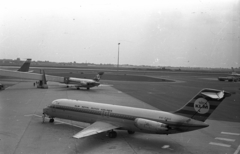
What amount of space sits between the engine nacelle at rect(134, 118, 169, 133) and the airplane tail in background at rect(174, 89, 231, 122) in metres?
2.31

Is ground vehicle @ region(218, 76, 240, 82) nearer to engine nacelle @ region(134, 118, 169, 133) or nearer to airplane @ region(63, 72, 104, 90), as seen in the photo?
→ airplane @ region(63, 72, 104, 90)

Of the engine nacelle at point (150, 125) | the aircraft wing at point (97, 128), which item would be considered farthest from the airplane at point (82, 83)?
the engine nacelle at point (150, 125)

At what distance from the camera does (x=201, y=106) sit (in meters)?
17.4

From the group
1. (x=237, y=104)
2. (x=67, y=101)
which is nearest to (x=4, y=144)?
(x=67, y=101)

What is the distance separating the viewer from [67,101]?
23906 millimetres

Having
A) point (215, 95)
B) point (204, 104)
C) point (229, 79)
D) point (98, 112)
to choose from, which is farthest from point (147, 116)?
point (229, 79)

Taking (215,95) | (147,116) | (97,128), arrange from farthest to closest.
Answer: (97,128)
(147,116)
(215,95)

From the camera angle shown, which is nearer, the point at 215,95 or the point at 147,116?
the point at 215,95

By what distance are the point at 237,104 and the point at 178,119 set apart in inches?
1080

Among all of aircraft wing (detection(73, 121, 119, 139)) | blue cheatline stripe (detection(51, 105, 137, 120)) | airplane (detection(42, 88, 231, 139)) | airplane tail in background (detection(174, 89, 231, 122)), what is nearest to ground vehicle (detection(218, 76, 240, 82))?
airplane (detection(42, 88, 231, 139))

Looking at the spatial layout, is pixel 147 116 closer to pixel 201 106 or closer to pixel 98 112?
pixel 201 106

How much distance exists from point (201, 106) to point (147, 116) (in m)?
4.47

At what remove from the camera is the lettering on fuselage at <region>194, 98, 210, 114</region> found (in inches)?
676

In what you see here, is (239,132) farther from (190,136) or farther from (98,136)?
(98,136)
